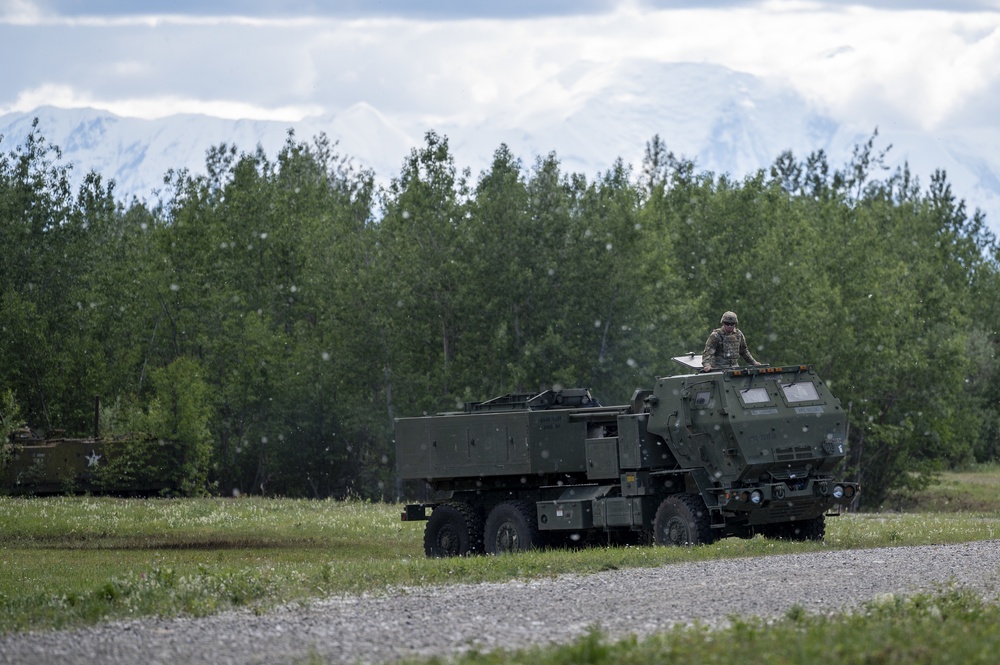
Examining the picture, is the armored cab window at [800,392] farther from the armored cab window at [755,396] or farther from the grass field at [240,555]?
the grass field at [240,555]

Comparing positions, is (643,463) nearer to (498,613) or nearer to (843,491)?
(843,491)

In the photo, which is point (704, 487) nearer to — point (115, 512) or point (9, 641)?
point (9, 641)

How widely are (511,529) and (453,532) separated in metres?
1.40

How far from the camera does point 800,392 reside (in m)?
23.2

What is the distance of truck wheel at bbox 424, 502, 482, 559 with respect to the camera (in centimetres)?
2528

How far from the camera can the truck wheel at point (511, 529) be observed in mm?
24266

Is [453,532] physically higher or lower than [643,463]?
lower

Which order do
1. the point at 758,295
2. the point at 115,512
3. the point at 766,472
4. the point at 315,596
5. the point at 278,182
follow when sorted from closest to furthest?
1. the point at 315,596
2. the point at 766,472
3. the point at 115,512
4. the point at 758,295
5. the point at 278,182

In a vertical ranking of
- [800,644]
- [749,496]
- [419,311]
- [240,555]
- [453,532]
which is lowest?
[800,644]

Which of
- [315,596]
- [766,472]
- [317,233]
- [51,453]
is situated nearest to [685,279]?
[317,233]

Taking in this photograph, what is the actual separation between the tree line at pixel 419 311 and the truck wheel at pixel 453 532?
83.4 feet

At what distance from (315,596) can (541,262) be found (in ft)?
137

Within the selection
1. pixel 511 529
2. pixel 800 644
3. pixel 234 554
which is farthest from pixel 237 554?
pixel 800 644

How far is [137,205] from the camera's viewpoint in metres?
99.9
